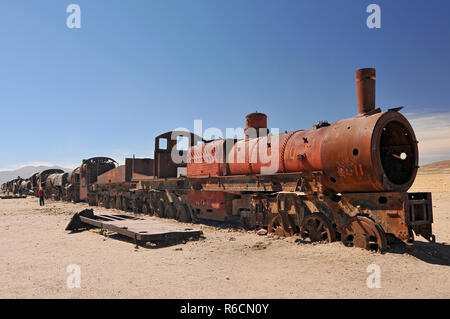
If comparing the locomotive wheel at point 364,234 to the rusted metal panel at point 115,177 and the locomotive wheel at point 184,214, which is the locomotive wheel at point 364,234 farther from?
the rusted metal panel at point 115,177

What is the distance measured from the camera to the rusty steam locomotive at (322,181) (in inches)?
281

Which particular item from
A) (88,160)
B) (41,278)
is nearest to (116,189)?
(88,160)

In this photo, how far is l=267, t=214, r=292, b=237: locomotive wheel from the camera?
916cm

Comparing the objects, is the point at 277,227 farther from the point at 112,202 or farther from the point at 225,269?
the point at 112,202

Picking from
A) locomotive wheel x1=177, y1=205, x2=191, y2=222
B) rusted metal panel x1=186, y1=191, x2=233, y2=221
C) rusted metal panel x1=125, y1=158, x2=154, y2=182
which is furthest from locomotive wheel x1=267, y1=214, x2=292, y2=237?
rusted metal panel x1=125, y1=158, x2=154, y2=182

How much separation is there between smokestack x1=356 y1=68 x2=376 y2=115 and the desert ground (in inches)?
130

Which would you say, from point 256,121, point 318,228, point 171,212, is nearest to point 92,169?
point 171,212

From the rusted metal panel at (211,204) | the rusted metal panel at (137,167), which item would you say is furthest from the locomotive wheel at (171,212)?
the rusted metal panel at (137,167)

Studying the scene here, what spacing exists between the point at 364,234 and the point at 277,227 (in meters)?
2.73

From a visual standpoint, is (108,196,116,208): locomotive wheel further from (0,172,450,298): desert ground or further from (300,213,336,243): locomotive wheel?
(300,213,336,243): locomotive wheel

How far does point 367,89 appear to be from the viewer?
26.2 feet

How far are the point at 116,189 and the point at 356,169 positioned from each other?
17403 millimetres

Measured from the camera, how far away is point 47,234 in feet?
37.4
